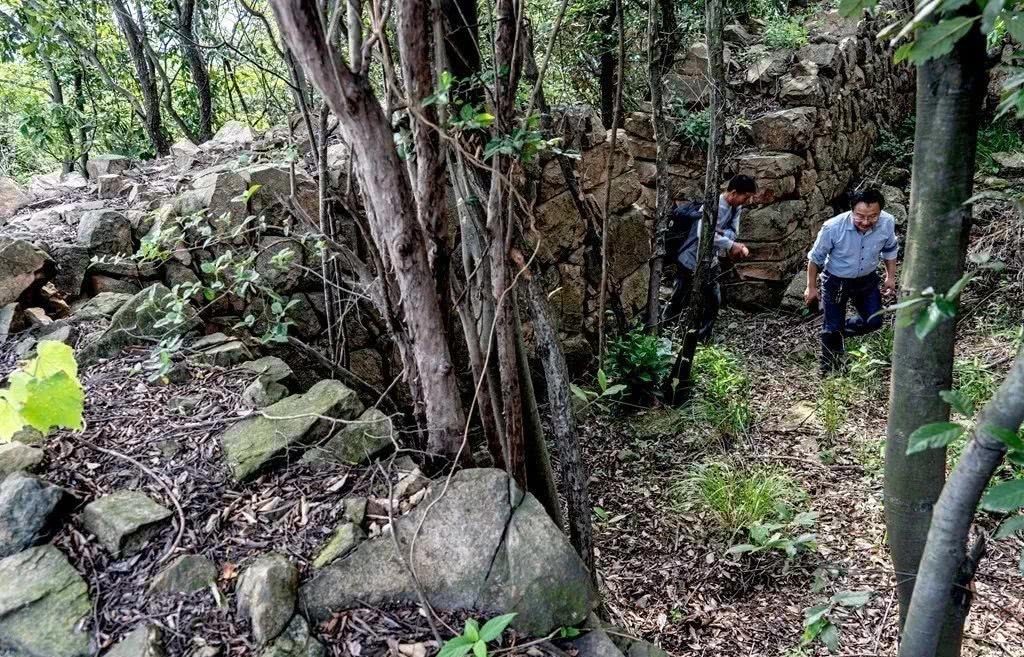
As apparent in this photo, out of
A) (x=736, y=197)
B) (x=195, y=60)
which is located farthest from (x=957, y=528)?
(x=195, y=60)

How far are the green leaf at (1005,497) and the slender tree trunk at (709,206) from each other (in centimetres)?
332

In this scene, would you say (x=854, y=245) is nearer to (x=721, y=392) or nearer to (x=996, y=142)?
(x=721, y=392)

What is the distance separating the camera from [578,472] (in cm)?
271

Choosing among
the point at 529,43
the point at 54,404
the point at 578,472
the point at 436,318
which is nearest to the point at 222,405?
the point at 436,318

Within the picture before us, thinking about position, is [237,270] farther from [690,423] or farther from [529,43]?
[690,423]

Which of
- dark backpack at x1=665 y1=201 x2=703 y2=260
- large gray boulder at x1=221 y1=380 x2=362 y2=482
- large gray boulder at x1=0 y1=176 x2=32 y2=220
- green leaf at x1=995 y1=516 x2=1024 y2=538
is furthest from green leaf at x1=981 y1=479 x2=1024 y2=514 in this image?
large gray boulder at x1=0 y1=176 x2=32 y2=220

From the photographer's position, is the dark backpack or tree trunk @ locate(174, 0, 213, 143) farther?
tree trunk @ locate(174, 0, 213, 143)

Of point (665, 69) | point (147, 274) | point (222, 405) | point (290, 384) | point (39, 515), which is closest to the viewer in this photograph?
point (39, 515)

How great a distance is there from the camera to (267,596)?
179 centimetres

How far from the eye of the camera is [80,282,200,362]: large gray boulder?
3.05 meters

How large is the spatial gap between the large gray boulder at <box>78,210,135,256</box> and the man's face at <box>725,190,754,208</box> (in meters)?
4.30

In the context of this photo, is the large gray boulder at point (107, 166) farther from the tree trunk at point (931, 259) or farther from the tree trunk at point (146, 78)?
the tree trunk at point (931, 259)

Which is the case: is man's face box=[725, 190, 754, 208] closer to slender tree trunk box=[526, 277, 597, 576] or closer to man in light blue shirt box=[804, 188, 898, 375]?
man in light blue shirt box=[804, 188, 898, 375]

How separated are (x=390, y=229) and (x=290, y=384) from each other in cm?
119
